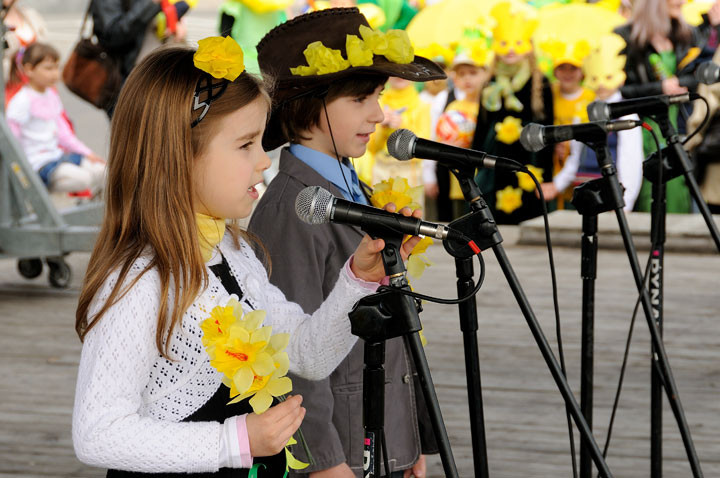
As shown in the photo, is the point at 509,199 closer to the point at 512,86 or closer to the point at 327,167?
the point at 512,86

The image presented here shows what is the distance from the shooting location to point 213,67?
Result: 1671mm

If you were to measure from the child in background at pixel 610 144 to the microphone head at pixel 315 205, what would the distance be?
5.96 metres

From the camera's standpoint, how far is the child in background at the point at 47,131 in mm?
6375

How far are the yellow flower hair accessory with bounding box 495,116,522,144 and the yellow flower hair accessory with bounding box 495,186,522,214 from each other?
0.37 m

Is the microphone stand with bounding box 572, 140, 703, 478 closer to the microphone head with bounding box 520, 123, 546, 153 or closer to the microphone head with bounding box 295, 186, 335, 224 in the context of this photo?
the microphone head with bounding box 520, 123, 546, 153

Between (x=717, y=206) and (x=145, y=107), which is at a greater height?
(x=145, y=107)

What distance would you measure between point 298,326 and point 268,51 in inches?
28.9

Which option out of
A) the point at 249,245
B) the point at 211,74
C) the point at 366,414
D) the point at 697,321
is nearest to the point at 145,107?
the point at 211,74

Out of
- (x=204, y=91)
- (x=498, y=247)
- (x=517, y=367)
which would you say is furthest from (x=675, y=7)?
(x=204, y=91)

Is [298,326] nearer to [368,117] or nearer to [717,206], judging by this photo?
[368,117]

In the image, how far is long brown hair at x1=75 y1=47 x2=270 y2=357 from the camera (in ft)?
5.34

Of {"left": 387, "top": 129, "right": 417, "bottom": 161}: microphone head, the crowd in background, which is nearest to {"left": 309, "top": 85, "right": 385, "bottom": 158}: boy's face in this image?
{"left": 387, "top": 129, "right": 417, "bottom": 161}: microphone head

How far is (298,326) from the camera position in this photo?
183 centimetres

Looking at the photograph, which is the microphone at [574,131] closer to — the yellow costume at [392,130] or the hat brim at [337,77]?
the hat brim at [337,77]
